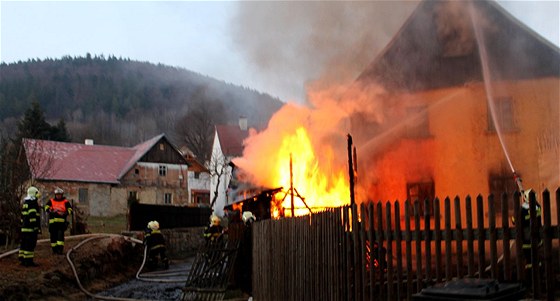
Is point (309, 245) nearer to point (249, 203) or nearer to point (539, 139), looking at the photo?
point (249, 203)

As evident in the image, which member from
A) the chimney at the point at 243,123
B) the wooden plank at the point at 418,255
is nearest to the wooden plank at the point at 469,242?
the wooden plank at the point at 418,255

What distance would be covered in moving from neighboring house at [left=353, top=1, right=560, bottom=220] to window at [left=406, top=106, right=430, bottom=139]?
0.12ft

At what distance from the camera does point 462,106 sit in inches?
778

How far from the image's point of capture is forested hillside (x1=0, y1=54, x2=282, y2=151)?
9112cm

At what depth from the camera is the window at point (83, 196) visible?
48219 millimetres

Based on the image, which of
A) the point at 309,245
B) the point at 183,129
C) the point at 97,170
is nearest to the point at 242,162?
the point at 309,245

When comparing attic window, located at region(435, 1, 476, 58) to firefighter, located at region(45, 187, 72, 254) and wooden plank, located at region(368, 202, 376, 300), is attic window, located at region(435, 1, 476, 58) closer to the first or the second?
firefighter, located at region(45, 187, 72, 254)

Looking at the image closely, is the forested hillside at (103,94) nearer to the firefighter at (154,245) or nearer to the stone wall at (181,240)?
the stone wall at (181,240)

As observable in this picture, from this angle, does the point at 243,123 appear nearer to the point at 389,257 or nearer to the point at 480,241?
the point at 389,257

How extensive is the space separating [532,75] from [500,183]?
12.5ft

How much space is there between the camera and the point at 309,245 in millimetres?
8344

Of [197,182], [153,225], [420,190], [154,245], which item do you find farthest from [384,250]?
[197,182]

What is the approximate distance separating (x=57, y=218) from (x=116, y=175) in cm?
3782

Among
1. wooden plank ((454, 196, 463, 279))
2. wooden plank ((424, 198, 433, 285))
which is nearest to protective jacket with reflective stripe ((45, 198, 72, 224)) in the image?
wooden plank ((424, 198, 433, 285))
